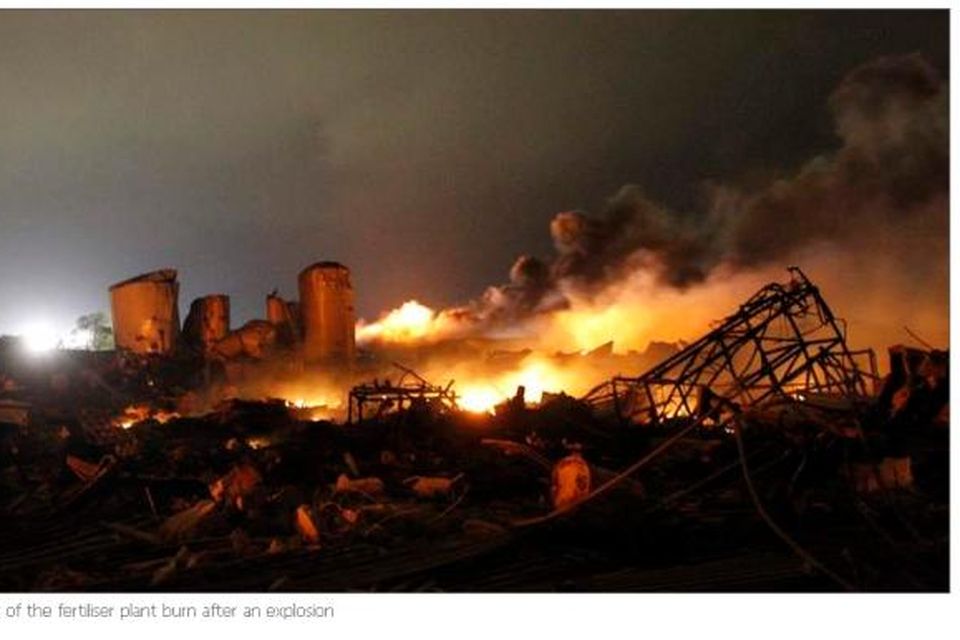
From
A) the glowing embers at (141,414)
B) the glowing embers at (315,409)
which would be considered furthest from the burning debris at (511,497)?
the glowing embers at (315,409)

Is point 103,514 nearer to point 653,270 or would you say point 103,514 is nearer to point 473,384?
point 473,384

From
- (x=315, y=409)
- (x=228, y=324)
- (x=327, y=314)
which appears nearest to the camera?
(x=315, y=409)

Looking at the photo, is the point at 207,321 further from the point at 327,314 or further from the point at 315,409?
the point at 315,409

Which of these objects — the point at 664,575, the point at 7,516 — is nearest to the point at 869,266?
the point at 664,575

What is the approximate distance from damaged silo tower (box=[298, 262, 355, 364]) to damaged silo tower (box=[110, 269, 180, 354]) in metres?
4.15

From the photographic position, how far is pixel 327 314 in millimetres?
23812

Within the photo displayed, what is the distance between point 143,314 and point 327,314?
543 cm

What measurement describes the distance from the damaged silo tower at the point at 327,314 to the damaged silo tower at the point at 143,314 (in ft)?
13.6

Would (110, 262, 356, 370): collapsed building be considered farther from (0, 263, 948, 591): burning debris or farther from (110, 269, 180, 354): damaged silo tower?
(0, 263, 948, 591): burning debris

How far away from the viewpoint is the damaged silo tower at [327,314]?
2367 cm

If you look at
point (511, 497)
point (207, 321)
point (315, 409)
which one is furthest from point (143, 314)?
point (511, 497)

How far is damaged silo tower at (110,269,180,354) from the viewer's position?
2303 cm

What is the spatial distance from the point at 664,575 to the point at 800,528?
1.59 m

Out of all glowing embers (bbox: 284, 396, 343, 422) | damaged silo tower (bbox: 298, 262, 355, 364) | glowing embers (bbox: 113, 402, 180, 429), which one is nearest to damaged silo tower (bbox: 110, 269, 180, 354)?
damaged silo tower (bbox: 298, 262, 355, 364)
